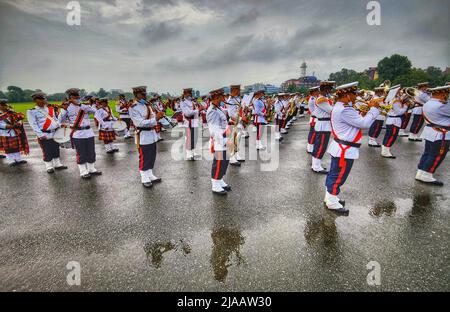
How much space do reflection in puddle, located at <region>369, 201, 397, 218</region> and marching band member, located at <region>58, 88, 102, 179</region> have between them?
6.90 m

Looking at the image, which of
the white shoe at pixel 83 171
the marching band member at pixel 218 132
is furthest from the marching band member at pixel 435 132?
the white shoe at pixel 83 171

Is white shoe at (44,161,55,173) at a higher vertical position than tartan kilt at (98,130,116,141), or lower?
lower

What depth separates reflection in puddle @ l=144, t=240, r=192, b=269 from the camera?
3072mm

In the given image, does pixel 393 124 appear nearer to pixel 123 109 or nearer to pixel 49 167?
pixel 49 167

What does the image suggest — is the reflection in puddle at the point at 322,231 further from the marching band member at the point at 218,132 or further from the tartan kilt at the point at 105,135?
the tartan kilt at the point at 105,135

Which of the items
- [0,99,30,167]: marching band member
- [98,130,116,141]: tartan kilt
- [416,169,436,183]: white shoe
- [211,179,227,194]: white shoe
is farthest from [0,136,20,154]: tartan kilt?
[416,169,436,183]: white shoe

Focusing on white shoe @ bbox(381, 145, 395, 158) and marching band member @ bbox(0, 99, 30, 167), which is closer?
marching band member @ bbox(0, 99, 30, 167)

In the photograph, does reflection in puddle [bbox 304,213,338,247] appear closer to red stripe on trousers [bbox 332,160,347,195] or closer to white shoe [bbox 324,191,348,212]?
white shoe [bbox 324,191,348,212]

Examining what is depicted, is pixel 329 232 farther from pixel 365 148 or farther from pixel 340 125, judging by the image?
pixel 365 148

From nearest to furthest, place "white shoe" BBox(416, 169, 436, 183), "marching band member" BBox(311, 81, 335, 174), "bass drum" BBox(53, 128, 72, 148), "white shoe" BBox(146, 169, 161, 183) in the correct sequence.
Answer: "white shoe" BBox(416, 169, 436, 183)
"marching band member" BBox(311, 81, 335, 174)
"white shoe" BBox(146, 169, 161, 183)
"bass drum" BBox(53, 128, 72, 148)

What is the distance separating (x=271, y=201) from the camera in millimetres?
4809

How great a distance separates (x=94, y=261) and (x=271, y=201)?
3.25 metres

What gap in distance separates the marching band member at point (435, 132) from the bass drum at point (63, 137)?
9121 mm
